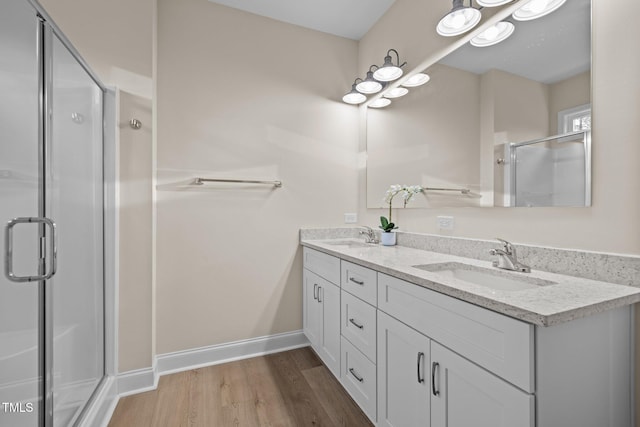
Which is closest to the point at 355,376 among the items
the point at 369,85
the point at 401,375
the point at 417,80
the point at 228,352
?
the point at 401,375

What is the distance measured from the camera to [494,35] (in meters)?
1.43

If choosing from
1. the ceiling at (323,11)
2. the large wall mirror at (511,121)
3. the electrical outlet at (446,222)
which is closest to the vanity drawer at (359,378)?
the electrical outlet at (446,222)

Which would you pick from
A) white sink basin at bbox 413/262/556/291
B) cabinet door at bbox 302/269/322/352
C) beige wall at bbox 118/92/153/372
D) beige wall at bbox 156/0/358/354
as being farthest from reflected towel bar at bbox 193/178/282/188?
white sink basin at bbox 413/262/556/291

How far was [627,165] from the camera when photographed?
3.27 feet

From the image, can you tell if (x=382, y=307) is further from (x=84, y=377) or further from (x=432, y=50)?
(x=432, y=50)

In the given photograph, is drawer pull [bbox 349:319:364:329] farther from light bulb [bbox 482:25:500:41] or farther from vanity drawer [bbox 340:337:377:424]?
light bulb [bbox 482:25:500:41]

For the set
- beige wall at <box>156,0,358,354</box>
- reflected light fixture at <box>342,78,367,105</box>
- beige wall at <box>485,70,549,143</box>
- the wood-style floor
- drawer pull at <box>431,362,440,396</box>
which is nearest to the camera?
drawer pull at <box>431,362,440,396</box>

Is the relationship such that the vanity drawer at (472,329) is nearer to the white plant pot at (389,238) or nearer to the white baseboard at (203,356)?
the white plant pot at (389,238)

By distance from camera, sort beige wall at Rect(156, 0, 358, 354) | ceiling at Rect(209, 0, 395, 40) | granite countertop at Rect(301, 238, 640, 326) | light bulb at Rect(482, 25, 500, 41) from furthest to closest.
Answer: ceiling at Rect(209, 0, 395, 40)
beige wall at Rect(156, 0, 358, 354)
light bulb at Rect(482, 25, 500, 41)
granite countertop at Rect(301, 238, 640, 326)

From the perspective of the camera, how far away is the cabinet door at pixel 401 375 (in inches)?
42.3

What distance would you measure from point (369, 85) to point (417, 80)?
398 mm

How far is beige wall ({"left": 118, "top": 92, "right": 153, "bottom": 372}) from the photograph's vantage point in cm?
174

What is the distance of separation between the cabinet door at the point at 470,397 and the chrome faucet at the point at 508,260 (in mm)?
516

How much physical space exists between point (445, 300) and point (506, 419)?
34 centimetres
